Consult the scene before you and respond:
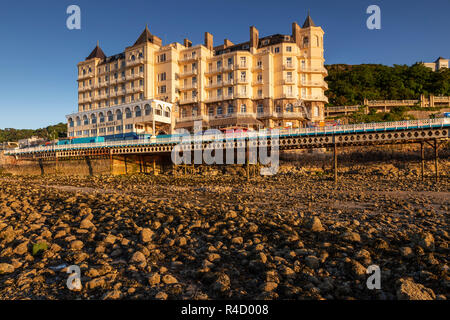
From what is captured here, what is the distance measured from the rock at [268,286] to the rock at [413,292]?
1.85m

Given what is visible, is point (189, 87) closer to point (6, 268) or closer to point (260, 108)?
point (260, 108)

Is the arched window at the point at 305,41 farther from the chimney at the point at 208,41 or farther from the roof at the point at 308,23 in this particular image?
the chimney at the point at 208,41

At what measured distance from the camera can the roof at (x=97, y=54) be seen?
203ft

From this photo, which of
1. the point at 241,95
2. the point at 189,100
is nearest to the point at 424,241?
the point at 241,95

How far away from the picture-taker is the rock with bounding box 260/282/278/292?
4301 mm

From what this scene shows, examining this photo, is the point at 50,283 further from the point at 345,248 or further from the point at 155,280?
the point at 345,248

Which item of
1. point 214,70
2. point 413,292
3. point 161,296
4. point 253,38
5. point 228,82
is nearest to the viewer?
point 413,292

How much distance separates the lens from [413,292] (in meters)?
4.00

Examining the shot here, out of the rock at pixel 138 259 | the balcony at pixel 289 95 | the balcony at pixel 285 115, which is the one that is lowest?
the rock at pixel 138 259

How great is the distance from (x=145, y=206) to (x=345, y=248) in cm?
798

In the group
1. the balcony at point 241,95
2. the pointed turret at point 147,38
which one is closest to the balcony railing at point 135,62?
the pointed turret at point 147,38

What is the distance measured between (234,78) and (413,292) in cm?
4617

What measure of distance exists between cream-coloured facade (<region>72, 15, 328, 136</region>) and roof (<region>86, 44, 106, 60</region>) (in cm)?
1020
